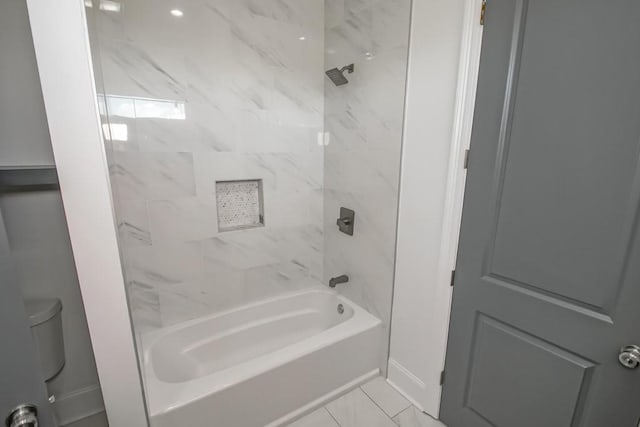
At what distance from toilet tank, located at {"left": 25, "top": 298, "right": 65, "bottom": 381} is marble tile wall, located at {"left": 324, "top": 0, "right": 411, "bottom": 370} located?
5.45ft

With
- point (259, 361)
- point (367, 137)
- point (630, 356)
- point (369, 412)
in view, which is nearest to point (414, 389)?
point (369, 412)

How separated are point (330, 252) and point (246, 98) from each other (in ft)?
4.40

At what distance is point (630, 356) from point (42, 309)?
7.32 ft

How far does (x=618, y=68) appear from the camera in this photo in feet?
2.84

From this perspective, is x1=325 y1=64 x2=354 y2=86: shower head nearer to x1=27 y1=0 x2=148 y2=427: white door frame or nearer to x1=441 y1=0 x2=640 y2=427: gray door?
x1=441 y1=0 x2=640 y2=427: gray door

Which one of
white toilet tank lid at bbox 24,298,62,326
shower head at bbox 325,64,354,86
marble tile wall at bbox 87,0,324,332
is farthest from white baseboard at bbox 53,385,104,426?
shower head at bbox 325,64,354,86

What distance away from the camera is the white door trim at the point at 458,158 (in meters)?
1.20

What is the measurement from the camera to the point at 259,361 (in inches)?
58.9

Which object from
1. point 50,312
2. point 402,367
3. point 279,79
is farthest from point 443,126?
point 50,312

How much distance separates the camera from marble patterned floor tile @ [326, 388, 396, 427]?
5.20 ft

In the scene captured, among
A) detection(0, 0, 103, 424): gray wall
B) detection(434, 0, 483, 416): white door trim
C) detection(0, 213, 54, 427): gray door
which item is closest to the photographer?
detection(0, 213, 54, 427): gray door

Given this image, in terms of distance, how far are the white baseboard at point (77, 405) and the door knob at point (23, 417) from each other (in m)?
1.12

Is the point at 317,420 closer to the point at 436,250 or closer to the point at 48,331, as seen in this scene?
the point at 436,250

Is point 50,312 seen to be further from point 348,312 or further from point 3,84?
point 348,312
